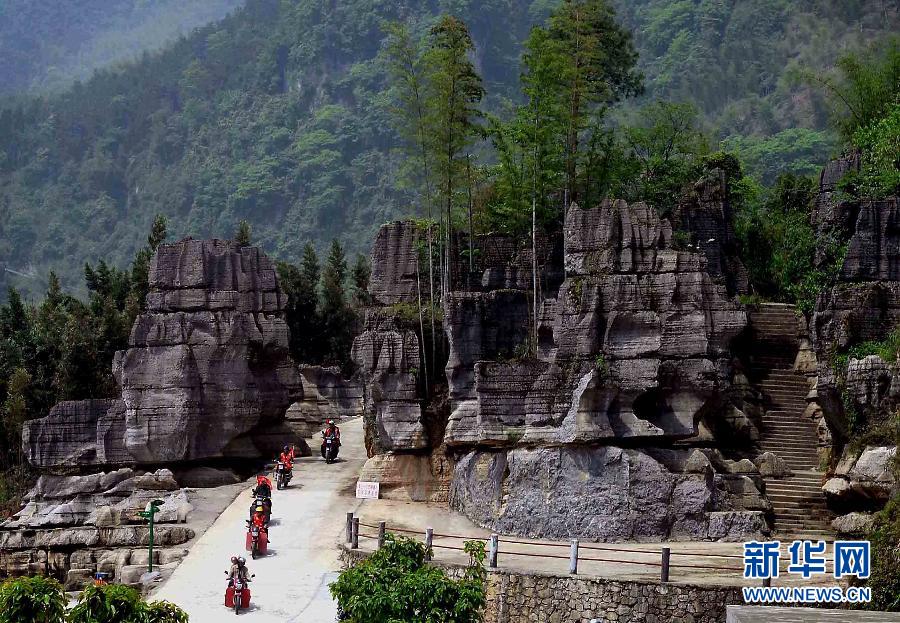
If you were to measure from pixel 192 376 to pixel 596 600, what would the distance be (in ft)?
48.8

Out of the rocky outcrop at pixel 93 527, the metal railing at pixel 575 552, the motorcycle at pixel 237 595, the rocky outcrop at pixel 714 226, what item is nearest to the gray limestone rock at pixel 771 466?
the metal railing at pixel 575 552

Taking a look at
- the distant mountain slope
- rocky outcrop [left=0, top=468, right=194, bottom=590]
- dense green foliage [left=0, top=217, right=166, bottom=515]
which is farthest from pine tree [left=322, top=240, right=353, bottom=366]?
the distant mountain slope

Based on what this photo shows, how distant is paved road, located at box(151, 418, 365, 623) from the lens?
95.2 ft

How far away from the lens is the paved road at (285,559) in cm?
2902

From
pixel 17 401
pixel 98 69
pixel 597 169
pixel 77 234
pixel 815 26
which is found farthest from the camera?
pixel 98 69

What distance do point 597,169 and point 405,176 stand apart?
4.80 m

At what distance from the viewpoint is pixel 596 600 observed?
2695 cm

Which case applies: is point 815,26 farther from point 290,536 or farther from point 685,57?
point 290,536

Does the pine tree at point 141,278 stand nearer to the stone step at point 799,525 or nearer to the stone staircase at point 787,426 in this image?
the stone staircase at point 787,426

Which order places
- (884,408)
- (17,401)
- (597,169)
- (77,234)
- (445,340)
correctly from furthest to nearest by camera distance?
(77,234) < (17,401) < (597,169) < (445,340) < (884,408)

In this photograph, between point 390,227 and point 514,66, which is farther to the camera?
point 514,66

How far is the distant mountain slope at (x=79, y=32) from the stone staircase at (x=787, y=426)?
75.2 m

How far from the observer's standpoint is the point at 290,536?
33.3 metres

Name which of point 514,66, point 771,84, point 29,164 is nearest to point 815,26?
point 771,84
